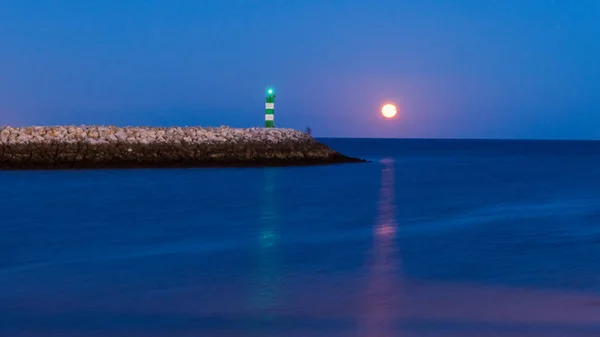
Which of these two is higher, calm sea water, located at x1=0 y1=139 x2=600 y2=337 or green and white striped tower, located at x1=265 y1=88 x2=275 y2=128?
green and white striped tower, located at x1=265 y1=88 x2=275 y2=128

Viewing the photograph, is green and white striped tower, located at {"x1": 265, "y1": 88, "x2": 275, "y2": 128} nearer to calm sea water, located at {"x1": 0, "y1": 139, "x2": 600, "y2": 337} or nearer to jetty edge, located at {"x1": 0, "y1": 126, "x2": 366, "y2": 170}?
jetty edge, located at {"x1": 0, "y1": 126, "x2": 366, "y2": 170}

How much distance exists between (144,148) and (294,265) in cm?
1644

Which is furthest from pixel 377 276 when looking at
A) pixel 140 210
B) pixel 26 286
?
pixel 140 210

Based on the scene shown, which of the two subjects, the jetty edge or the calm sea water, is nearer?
the calm sea water

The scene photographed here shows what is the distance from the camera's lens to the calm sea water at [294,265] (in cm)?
491

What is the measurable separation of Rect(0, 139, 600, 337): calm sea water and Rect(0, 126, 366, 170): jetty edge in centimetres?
630

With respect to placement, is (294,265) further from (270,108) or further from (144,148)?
(270,108)

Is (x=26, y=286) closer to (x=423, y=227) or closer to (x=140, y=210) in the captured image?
(x=423, y=227)

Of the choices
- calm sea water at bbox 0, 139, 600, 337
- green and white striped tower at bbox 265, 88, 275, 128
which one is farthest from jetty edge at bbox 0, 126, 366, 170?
calm sea water at bbox 0, 139, 600, 337

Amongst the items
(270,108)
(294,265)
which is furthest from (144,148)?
(294,265)

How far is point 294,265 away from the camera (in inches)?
283

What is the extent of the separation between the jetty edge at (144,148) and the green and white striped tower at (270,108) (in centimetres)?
346

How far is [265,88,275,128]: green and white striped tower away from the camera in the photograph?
97.4ft

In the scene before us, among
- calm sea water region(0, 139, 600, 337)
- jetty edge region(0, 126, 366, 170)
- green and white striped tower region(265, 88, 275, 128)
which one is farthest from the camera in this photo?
green and white striped tower region(265, 88, 275, 128)
